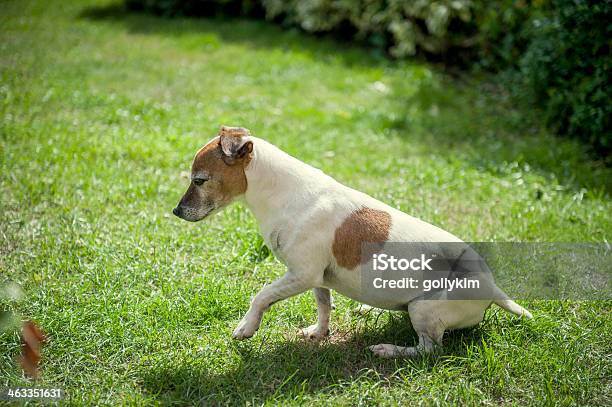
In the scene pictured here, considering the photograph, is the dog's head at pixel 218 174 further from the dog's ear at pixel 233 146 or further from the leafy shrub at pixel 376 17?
the leafy shrub at pixel 376 17

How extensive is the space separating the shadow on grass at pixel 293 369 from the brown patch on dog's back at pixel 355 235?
0.59 m

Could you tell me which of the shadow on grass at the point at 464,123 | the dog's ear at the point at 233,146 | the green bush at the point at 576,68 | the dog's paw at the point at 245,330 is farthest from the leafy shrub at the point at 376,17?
the dog's paw at the point at 245,330

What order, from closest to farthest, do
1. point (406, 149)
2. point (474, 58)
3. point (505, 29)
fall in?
point (406, 149) → point (505, 29) → point (474, 58)

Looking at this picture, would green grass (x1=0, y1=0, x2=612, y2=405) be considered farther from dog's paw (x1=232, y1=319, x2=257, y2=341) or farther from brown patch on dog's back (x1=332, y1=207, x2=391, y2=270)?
brown patch on dog's back (x1=332, y1=207, x2=391, y2=270)

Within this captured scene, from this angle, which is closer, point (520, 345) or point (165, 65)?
point (520, 345)

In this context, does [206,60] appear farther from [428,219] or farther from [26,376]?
[26,376]

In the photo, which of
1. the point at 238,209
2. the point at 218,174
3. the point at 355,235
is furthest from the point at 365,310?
the point at 238,209

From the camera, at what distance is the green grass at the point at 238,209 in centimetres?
361

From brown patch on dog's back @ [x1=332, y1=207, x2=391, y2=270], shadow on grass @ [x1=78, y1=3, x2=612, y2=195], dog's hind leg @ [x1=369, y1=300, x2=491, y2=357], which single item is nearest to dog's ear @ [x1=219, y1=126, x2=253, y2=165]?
brown patch on dog's back @ [x1=332, y1=207, x2=391, y2=270]

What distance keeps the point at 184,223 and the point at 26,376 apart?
2.17 metres

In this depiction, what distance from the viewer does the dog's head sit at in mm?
3691

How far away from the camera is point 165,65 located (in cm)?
1027

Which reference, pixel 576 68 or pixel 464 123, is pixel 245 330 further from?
pixel 576 68

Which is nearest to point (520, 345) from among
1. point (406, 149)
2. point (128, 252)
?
point (128, 252)
